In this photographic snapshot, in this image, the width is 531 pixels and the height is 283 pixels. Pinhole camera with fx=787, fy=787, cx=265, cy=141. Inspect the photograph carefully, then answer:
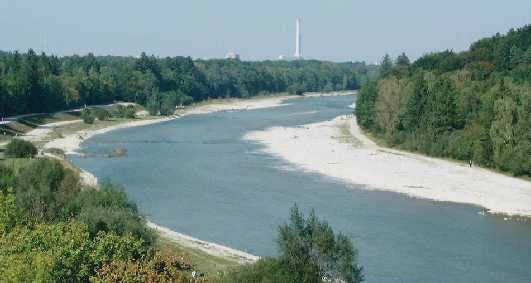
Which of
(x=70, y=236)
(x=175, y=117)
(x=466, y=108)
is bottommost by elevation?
(x=175, y=117)

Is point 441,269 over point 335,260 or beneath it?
beneath

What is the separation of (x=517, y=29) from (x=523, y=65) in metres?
24.5

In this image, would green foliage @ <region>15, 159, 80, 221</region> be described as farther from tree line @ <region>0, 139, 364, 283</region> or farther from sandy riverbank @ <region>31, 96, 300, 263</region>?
sandy riverbank @ <region>31, 96, 300, 263</region>

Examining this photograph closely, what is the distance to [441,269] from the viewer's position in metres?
33.0

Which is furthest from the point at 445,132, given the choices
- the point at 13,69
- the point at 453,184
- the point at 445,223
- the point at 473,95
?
the point at 13,69

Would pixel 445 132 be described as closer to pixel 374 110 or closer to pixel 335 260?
pixel 374 110

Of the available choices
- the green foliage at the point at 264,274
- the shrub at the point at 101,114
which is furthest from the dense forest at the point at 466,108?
the green foliage at the point at 264,274

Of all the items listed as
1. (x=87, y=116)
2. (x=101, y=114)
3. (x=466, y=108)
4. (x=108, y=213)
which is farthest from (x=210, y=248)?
(x=101, y=114)

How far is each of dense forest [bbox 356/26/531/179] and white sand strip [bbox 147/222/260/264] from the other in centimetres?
3005

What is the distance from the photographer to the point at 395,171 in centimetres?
6050

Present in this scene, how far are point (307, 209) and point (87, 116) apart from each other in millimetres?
57783

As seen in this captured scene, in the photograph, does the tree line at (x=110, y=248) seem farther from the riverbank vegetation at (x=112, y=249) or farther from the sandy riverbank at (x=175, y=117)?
the sandy riverbank at (x=175, y=117)

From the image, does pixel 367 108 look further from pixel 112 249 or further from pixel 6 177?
pixel 112 249

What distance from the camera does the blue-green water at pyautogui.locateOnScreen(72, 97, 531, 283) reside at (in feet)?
111
